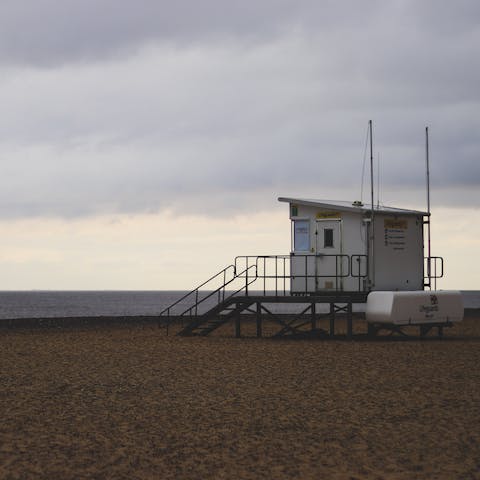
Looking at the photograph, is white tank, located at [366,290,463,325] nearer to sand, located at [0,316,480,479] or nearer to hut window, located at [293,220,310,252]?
sand, located at [0,316,480,479]

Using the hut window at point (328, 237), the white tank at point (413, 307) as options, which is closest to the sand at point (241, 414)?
the white tank at point (413, 307)

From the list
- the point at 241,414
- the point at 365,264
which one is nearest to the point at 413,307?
the point at 365,264

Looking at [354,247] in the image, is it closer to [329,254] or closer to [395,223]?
[329,254]

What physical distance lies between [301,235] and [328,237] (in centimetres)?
99

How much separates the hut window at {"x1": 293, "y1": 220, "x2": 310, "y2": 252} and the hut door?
373 mm

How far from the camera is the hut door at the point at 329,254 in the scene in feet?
91.7

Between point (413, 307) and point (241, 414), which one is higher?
point (413, 307)

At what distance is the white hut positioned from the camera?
27.6 m

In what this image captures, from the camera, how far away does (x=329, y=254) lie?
28.0 meters

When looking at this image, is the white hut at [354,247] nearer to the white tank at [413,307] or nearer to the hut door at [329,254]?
the hut door at [329,254]

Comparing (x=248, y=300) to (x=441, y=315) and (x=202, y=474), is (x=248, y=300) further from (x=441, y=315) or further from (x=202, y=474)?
(x=202, y=474)

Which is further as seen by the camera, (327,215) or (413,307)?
(327,215)

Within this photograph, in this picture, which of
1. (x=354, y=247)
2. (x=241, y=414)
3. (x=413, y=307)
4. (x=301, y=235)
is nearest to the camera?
(x=241, y=414)

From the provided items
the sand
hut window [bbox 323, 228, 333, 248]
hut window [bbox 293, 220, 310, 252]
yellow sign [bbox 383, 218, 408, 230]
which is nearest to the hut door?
hut window [bbox 323, 228, 333, 248]
